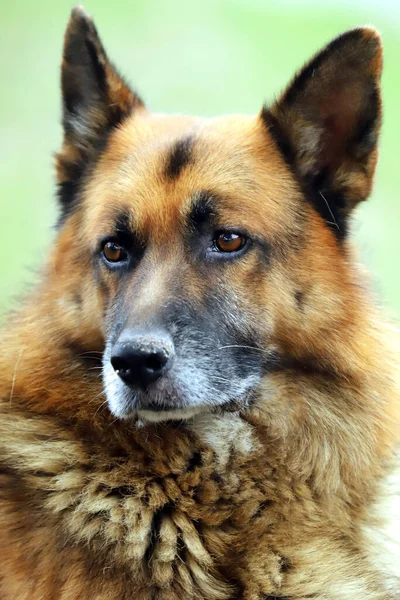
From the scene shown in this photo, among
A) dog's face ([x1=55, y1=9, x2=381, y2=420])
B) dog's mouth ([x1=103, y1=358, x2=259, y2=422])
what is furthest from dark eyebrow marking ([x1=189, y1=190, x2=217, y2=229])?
dog's mouth ([x1=103, y1=358, x2=259, y2=422])

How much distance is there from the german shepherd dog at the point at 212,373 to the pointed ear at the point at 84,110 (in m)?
0.03

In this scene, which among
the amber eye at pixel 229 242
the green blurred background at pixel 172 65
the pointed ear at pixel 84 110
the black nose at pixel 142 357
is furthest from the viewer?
the green blurred background at pixel 172 65

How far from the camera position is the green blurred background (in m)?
9.15

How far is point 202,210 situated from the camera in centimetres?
340

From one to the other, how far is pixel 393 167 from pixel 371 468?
7281 mm

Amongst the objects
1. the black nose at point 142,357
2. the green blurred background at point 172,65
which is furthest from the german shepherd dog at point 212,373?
the green blurred background at point 172,65

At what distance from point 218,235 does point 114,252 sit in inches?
18.5

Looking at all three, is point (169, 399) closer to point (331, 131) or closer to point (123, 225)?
point (123, 225)

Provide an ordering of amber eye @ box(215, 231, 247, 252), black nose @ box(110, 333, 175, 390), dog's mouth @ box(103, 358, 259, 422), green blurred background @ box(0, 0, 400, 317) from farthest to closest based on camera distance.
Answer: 1. green blurred background @ box(0, 0, 400, 317)
2. amber eye @ box(215, 231, 247, 252)
3. dog's mouth @ box(103, 358, 259, 422)
4. black nose @ box(110, 333, 175, 390)

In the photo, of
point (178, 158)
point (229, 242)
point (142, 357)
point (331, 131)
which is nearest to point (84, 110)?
point (178, 158)

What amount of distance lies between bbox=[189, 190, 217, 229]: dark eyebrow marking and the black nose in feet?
1.78

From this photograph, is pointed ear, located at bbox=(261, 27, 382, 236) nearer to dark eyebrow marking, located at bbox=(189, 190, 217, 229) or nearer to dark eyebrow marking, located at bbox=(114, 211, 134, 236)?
dark eyebrow marking, located at bbox=(189, 190, 217, 229)

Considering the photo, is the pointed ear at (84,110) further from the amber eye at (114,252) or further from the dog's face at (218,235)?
the amber eye at (114,252)

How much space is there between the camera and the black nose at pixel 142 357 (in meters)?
3.06
